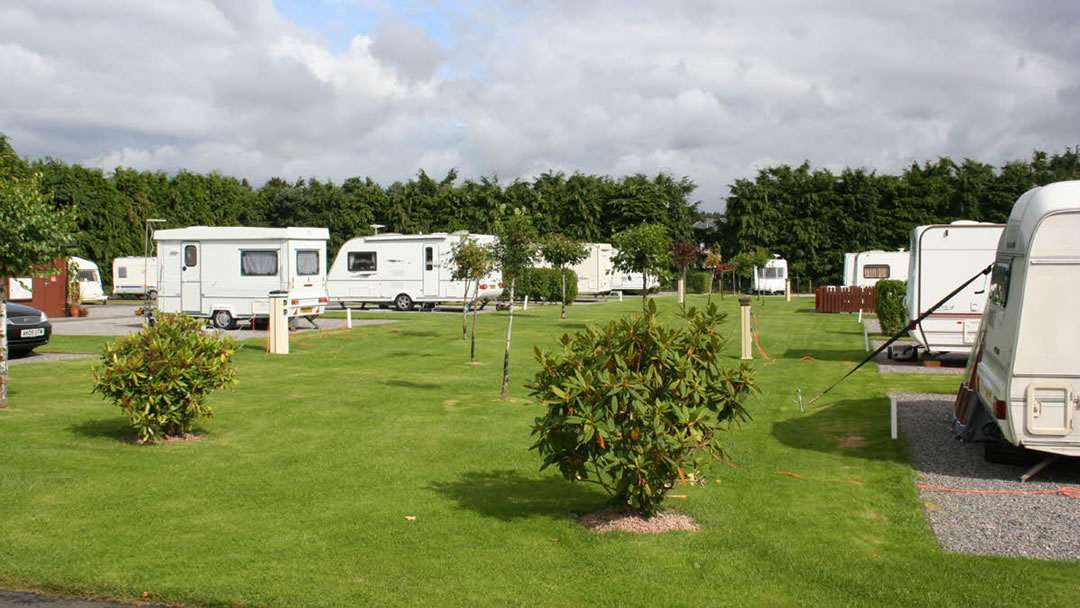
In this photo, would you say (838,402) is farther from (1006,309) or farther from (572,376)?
(572,376)

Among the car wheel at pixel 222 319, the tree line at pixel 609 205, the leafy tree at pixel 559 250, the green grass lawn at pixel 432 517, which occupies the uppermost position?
the tree line at pixel 609 205

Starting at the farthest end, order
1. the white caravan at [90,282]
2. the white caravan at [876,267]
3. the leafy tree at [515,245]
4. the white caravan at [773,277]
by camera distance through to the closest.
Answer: the white caravan at [773,277], the white caravan at [90,282], the white caravan at [876,267], the leafy tree at [515,245]

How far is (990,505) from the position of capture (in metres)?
6.64

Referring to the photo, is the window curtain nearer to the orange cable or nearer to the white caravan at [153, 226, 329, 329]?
the white caravan at [153, 226, 329, 329]

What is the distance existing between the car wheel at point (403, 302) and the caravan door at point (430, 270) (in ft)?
2.12

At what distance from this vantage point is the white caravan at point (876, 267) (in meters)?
35.4

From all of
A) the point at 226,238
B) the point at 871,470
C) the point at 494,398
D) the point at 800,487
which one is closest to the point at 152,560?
the point at 800,487

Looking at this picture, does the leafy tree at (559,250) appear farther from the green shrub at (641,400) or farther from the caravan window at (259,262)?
the green shrub at (641,400)

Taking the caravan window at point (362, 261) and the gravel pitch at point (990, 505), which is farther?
the caravan window at point (362, 261)

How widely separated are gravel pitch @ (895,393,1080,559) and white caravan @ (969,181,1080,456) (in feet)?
1.69

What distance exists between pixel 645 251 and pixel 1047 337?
1531 cm

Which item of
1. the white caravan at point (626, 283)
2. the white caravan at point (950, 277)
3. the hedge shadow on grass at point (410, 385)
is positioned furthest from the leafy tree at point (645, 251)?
the white caravan at point (626, 283)

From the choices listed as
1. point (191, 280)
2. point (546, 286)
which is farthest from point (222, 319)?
point (546, 286)

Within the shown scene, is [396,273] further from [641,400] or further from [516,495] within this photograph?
[641,400]
